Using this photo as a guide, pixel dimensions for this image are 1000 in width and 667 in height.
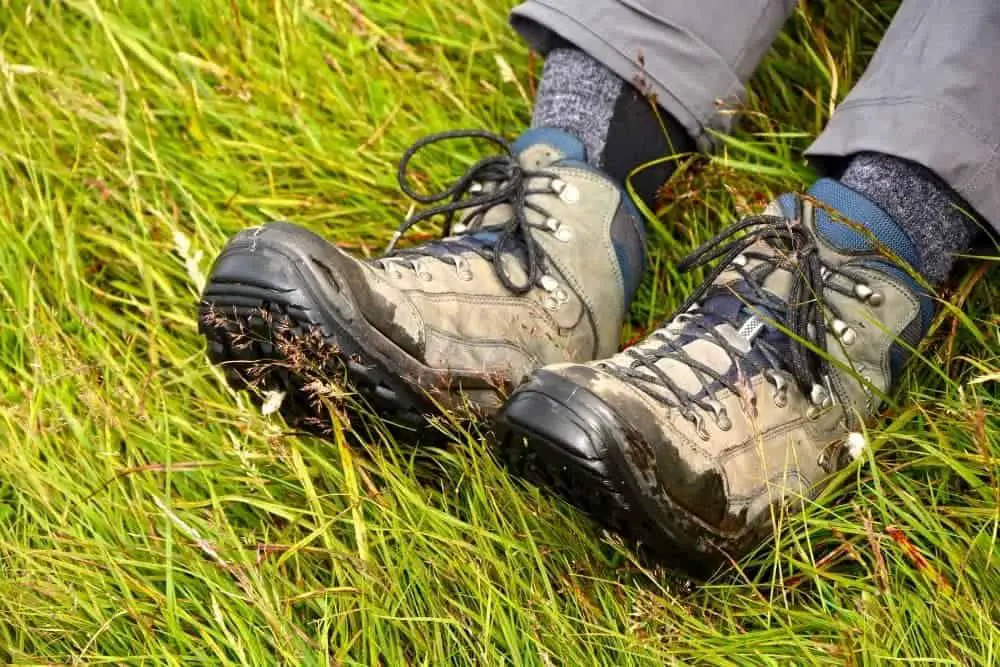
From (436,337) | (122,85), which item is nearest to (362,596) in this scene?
(436,337)

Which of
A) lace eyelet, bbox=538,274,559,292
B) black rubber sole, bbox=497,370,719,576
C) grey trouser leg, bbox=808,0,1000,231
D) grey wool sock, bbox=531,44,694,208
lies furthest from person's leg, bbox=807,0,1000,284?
black rubber sole, bbox=497,370,719,576

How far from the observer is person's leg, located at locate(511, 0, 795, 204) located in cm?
168

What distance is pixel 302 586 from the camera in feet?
4.65

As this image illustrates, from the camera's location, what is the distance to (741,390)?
55.4 inches

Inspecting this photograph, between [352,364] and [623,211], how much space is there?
50 centimetres

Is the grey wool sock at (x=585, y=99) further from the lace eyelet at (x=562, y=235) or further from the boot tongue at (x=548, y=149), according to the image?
the lace eyelet at (x=562, y=235)

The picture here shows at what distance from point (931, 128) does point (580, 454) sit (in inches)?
24.5

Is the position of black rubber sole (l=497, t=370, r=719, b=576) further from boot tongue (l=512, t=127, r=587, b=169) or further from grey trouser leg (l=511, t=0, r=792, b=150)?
grey trouser leg (l=511, t=0, r=792, b=150)

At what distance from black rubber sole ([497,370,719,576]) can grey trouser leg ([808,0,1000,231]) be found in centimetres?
54

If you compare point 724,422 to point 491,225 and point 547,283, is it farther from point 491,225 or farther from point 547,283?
point 491,225

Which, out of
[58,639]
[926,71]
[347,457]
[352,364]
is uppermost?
[926,71]

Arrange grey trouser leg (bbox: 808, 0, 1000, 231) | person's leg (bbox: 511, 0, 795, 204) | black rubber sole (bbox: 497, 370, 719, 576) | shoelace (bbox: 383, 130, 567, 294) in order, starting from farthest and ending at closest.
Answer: person's leg (bbox: 511, 0, 795, 204), shoelace (bbox: 383, 130, 567, 294), grey trouser leg (bbox: 808, 0, 1000, 231), black rubber sole (bbox: 497, 370, 719, 576)

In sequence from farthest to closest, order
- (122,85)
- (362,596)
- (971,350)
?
(122,85), (971,350), (362,596)

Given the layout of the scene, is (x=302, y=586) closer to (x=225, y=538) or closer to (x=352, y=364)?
(x=225, y=538)
